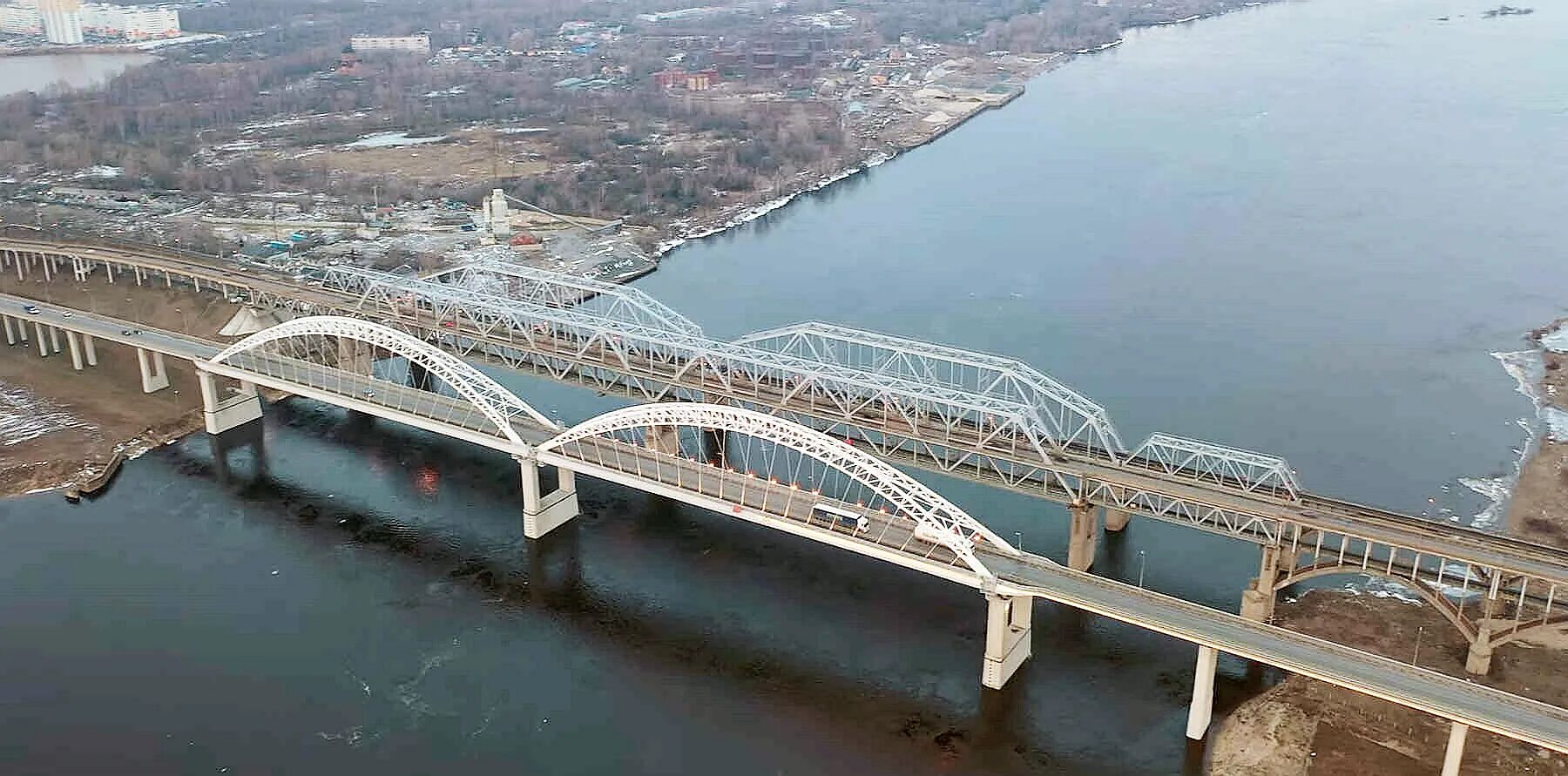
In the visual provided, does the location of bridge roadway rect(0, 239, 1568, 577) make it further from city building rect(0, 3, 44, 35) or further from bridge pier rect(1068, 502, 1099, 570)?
city building rect(0, 3, 44, 35)

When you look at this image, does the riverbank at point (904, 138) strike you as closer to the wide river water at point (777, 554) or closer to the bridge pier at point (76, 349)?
the wide river water at point (777, 554)

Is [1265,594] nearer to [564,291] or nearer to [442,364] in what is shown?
[442,364]

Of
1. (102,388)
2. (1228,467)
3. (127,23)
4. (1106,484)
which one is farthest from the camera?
(127,23)

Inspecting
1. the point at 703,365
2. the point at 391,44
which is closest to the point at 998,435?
the point at 703,365

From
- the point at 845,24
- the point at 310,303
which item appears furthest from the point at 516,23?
the point at 310,303

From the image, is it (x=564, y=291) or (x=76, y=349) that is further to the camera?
(x=564, y=291)

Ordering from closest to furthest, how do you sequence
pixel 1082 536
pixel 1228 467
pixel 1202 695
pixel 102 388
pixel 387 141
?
pixel 1202 695 < pixel 1082 536 < pixel 1228 467 < pixel 102 388 < pixel 387 141
